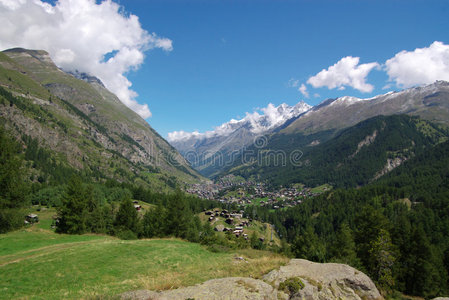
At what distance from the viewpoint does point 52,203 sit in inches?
3873

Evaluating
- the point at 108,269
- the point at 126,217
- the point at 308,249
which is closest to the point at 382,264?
the point at 308,249

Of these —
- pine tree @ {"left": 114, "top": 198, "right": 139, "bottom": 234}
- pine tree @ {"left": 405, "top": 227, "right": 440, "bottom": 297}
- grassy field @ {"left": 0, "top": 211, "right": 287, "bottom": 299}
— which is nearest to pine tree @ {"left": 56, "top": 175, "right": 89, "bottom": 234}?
pine tree @ {"left": 114, "top": 198, "right": 139, "bottom": 234}

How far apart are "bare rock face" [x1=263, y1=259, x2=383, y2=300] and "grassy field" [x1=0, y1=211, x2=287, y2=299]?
190 cm

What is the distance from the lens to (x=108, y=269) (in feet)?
67.7

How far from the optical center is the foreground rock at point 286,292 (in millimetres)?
12070

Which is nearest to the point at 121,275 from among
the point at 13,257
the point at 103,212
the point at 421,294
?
the point at 13,257

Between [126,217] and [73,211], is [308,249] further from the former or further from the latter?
[73,211]

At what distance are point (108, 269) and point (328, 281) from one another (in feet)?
61.1

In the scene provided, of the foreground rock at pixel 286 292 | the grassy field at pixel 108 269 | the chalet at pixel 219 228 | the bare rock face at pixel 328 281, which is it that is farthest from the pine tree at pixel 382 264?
the chalet at pixel 219 228

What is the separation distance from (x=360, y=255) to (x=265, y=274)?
43.9 m

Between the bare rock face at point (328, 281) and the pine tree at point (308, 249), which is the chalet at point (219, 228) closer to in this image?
the pine tree at point (308, 249)

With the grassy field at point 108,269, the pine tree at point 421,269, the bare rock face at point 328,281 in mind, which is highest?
the bare rock face at point 328,281

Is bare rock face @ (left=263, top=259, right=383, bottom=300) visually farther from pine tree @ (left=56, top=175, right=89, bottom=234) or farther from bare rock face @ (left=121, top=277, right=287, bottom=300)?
pine tree @ (left=56, top=175, right=89, bottom=234)

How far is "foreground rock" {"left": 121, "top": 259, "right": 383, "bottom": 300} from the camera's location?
1207 centimetres
